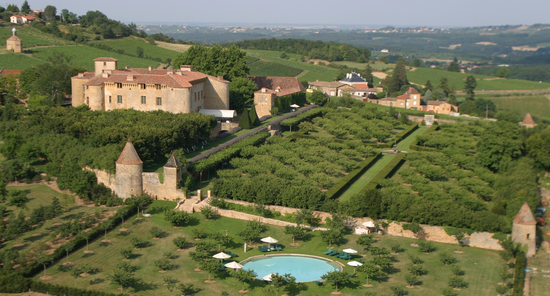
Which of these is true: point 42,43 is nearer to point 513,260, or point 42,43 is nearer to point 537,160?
point 537,160

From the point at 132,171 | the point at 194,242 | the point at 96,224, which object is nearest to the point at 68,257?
the point at 96,224

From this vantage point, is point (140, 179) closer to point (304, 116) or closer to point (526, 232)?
point (526, 232)

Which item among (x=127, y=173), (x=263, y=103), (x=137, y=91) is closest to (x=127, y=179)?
(x=127, y=173)

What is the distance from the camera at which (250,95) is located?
69.3 m

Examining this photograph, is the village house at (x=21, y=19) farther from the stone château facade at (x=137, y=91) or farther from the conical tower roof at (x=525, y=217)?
the conical tower roof at (x=525, y=217)

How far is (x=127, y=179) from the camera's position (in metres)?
→ 41.2

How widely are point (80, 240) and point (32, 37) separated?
76094mm

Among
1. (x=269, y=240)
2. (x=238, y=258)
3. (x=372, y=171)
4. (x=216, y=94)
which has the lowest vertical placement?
(x=238, y=258)

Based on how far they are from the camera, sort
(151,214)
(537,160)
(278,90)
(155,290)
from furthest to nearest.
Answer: (278,90) → (537,160) → (151,214) → (155,290)

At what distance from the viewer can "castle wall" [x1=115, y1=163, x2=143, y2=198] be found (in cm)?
4119

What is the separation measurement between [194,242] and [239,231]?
3.40 meters

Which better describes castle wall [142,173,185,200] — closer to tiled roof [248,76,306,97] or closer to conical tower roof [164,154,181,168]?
conical tower roof [164,154,181,168]

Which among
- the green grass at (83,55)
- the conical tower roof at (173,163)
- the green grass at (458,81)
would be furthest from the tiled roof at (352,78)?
the conical tower roof at (173,163)

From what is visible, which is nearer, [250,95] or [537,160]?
[537,160]
